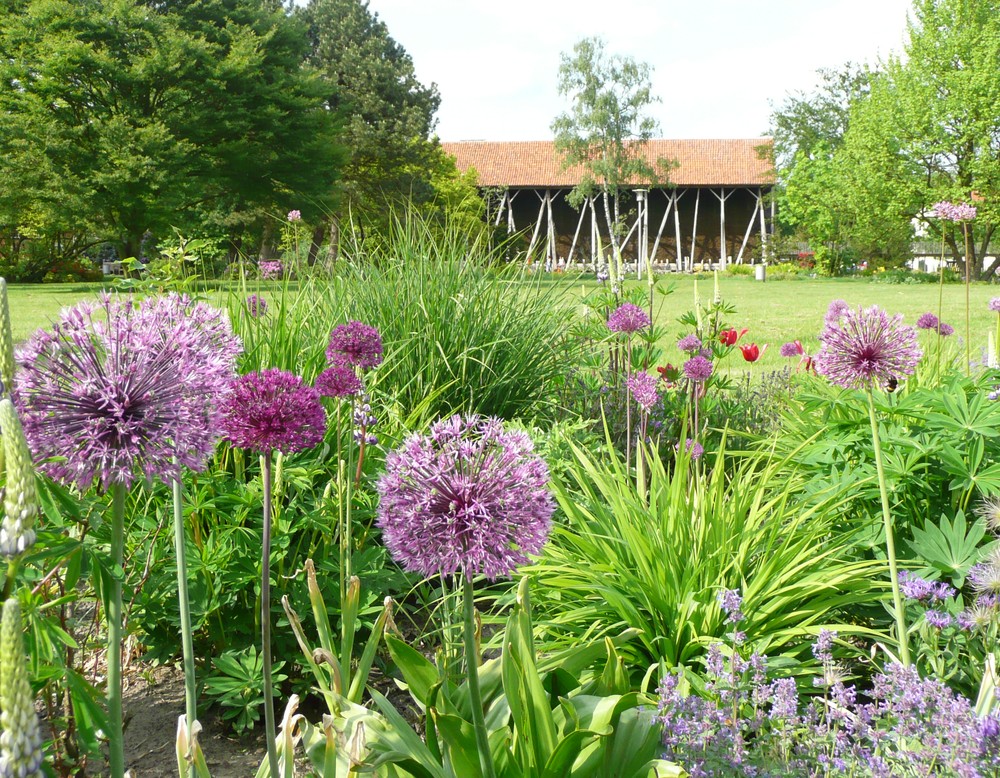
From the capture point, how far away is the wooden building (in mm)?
46656

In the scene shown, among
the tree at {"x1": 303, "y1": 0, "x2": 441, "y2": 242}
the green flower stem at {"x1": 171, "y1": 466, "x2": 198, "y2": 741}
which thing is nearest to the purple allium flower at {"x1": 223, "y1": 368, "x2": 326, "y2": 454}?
the green flower stem at {"x1": 171, "y1": 466, "x2": 198, "y2": 741}

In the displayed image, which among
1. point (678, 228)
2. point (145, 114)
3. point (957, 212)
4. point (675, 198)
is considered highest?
point (145, 114)

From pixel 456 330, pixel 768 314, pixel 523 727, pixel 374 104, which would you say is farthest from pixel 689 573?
pixel 374 104

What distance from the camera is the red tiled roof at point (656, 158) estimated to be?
46.3m

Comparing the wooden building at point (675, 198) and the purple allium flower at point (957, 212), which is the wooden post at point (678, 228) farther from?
the purple allium flower at point (957, 212)

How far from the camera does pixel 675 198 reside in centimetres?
4738

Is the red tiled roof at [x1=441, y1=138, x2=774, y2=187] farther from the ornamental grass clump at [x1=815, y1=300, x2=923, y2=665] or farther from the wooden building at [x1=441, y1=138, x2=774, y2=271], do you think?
the ornamental grass clump at [x1=815, y1=300, x2=923, y2=665]

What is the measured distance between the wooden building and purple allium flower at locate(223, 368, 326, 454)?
4534cm

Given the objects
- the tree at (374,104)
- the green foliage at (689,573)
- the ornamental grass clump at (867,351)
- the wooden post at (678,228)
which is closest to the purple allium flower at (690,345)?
the green foliage at (689,573)

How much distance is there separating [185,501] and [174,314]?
116 cm

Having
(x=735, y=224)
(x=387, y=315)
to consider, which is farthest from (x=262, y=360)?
(x=735, y=224)

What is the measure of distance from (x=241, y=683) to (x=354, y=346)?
1.15m

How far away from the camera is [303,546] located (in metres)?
3.12

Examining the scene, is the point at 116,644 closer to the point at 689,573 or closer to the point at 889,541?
the point at 889,541
